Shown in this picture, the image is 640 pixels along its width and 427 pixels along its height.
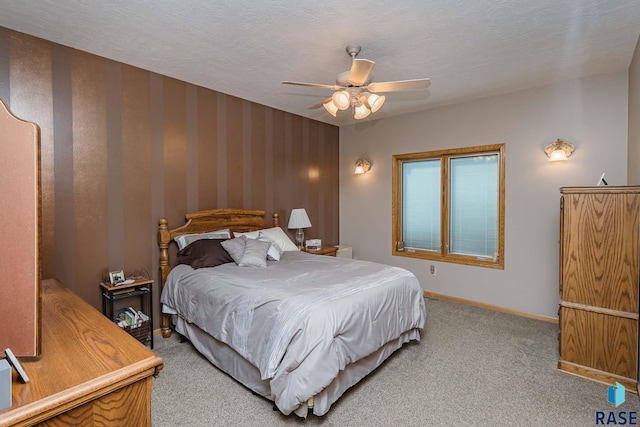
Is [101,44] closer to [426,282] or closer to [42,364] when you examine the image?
[42,364]

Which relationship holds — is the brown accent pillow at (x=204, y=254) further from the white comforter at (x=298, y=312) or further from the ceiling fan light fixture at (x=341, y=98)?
the ceiling fan light fixture at (x=341, y=98)

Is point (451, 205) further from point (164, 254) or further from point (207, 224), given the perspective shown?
point (164, 254)

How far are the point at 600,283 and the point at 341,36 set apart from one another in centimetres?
278

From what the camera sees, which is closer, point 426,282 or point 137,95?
point 137,95

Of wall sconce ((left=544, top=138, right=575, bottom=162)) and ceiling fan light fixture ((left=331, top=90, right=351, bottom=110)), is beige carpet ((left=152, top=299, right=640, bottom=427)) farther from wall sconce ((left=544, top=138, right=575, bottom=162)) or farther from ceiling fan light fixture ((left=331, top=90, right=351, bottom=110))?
ceiling fan light fixture ((left=331, top=90, right=351, bottom=110))

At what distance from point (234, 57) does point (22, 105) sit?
1695 mm

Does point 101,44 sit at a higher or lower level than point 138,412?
higher

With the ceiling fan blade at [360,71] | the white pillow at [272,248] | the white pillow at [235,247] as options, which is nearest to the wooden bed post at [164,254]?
the white pillow at [235,247]

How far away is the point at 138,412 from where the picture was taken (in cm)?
96

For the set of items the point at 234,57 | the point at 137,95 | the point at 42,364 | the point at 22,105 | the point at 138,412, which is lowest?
the point at 138,412

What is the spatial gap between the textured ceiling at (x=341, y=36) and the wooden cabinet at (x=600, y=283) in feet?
4.17

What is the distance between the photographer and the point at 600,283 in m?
2.55

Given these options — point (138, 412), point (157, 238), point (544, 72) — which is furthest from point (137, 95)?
point (544, 72)

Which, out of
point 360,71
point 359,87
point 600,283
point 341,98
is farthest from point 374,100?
point 600,283
